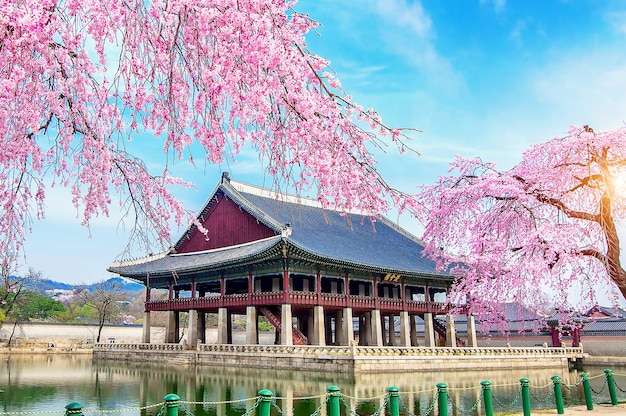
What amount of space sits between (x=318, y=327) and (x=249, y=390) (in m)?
12.4

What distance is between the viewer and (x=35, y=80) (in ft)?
18.4

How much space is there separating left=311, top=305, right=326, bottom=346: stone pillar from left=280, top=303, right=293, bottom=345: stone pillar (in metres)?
2.18

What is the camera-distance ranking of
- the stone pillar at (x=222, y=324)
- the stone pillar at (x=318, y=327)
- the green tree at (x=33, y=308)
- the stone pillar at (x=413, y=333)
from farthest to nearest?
the green tree at (x=33, y=308) < the stone pillar at (x=413, y=333) < the stone pillar at (x=222, y=324) < the stone pillar at (x=318, y=327)

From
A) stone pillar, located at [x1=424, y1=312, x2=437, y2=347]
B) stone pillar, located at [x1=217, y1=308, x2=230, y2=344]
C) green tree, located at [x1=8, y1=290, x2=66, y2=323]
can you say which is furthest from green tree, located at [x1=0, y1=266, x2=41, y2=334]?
stone pillar, located at [x1=424, y1=312, x2=437, y2=347]

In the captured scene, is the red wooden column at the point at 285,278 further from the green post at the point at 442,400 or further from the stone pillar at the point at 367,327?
the green post at the point at 442,400

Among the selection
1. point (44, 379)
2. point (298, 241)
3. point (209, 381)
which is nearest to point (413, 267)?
point (298, 241)

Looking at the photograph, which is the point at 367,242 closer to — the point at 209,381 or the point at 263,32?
the point at 209,381

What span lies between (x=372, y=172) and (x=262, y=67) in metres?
1.83

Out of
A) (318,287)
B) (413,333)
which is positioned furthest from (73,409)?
(413,333)

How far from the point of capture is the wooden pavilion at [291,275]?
32.4 metres

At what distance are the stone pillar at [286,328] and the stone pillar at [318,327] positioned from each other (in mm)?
2183

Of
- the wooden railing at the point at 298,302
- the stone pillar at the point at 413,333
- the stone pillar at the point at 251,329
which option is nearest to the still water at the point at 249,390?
the stone pillar at the point at 251,329

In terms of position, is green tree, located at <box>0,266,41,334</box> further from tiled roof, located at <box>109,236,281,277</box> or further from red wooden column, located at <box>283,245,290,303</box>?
red wooden column, located at <box>283,245,290,303</box>

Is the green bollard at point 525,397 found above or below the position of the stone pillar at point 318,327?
below
